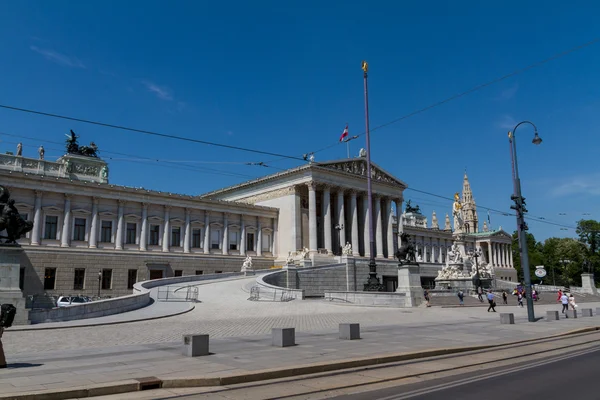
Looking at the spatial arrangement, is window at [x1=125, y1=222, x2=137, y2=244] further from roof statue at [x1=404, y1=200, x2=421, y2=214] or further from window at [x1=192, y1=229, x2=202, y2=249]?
roof statue at [x1=404, y1=200, x2=421, y2=214]

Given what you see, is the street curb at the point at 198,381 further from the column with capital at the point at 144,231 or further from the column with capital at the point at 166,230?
the column with capital at the point at 166,230

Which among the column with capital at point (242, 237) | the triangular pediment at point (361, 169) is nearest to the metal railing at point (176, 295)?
the column with capital at point (242, 237)

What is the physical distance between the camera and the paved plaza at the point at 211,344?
1095 centimetres

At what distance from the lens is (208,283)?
4562 centimetres

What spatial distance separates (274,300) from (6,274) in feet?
65.1

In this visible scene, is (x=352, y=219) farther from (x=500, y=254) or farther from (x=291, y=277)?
(x=500, y=254)

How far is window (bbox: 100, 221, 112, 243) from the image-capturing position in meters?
52.8

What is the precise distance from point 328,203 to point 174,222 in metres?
23.0

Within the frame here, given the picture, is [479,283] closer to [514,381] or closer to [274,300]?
[274,300]

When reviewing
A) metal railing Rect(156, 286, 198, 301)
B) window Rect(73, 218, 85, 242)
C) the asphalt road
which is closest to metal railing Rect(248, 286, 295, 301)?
metal railing Rect(156, 286, 198, 301)

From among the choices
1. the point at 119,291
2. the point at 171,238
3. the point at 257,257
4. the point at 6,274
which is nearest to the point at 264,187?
the point at 257,257

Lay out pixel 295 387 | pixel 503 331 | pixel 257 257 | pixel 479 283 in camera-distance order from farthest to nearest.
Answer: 1. pixel 257 257
2. pixel 479 283
3. pixel 503 331
4. pixel 295 387

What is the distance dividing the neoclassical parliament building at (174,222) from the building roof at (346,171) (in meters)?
0.20

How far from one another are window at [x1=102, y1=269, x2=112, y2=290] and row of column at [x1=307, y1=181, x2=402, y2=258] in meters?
26.1
